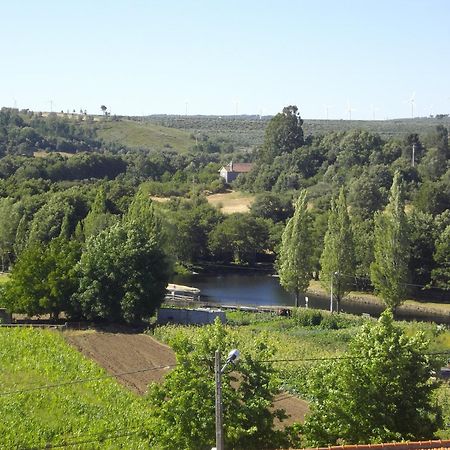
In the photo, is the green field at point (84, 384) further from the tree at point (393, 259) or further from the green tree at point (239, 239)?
the green tree at point (239, 239)

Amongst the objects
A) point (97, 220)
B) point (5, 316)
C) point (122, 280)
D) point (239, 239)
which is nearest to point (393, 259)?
point (122, 280)

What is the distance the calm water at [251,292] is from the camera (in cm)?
4728

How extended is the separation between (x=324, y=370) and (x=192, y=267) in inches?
1650

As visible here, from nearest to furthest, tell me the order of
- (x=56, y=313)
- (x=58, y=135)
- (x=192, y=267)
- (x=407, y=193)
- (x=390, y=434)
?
1. (x=390, y=434)
2. (x=56, y=313)
3. (x=192, y=267)
4. (x=407, y=193)
5. (x=58, y=135)

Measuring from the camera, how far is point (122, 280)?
3534cm

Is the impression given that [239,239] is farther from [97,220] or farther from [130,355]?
[130,355]

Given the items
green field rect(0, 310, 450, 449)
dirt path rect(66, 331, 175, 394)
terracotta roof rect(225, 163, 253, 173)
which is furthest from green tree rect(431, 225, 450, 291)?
terracotta roof rect(225, 163, 253, 173)

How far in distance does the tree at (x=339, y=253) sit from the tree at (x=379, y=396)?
26.5m

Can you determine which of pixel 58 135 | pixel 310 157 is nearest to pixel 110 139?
pixel 58 135

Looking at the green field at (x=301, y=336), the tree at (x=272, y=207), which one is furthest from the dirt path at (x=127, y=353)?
the tree at (x=272, y=207)

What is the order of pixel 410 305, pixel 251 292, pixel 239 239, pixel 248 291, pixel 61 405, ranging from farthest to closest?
1. pixel 239 239
2. pixel 248 291
3. pixel 251 292
4. pixel 410 305
5. pixel 61 405

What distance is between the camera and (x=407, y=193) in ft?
217

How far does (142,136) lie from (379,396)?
456 feet

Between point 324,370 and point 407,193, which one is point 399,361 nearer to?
point 324,370
